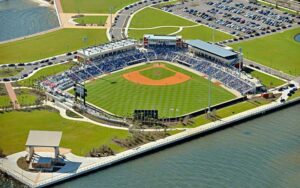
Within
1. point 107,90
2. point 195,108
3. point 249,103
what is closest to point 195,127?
point 195,108

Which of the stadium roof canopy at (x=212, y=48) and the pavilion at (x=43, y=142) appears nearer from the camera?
the pavilion at (x=43, y=142)

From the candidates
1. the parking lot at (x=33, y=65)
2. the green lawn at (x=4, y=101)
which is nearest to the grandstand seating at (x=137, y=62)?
the parking lot at (x=33, y=65)

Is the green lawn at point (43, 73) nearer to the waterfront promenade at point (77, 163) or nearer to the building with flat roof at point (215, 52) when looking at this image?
the building with flat roof at point (215, 52)

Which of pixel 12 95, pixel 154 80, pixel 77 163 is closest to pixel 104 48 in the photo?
pixel 154 80

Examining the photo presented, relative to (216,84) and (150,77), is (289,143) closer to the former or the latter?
(216,84)

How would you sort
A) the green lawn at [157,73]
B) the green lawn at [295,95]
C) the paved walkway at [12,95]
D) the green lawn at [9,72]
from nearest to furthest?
the paved walkway at [12,95] → the green lawn at [295,95] → the green lawn at [157,73] → the green lawn at [9,72]

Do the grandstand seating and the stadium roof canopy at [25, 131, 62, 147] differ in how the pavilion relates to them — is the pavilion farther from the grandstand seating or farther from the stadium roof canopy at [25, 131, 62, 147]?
the grandstand seating

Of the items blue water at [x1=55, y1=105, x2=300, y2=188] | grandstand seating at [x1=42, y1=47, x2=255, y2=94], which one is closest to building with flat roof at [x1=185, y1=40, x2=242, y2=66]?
grandstand seating at [x1=42, y1=47, x2=255, y2=94]
